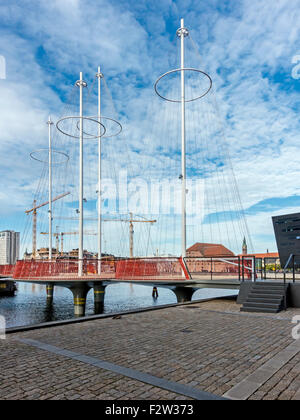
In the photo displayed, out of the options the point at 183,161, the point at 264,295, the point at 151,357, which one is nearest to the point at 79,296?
the point at 183,161

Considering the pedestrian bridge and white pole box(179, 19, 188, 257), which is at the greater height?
white pole box(179, 19, 188, 257)

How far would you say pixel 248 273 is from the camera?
57.4 feet

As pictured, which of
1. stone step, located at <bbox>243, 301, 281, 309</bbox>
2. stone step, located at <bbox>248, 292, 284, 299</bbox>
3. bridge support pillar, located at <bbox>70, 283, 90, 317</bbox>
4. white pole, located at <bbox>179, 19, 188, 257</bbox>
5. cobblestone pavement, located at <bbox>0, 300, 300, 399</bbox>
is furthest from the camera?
bridge support pillar, located at <bbox>70, 283, 90, 317</bbox>

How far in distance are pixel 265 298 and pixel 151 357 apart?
8.01m

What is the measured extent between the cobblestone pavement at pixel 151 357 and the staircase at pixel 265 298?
5.11 ft

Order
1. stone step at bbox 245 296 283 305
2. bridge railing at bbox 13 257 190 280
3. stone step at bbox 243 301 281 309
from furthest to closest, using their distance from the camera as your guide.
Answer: bridge railing at bbox 13 257 190 280
stone step at bbox 245 296 283 305
stone step at bbox 243 301 281 309

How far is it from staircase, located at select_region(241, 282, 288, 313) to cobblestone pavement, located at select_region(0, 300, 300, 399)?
5.11 feet

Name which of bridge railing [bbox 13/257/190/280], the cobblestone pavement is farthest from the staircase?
bridge railing [bbox 13/257/190/280]

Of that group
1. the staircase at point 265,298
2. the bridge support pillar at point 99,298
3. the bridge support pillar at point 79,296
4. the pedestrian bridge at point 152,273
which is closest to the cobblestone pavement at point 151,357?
the staircase at point 265,298

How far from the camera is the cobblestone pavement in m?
4.50

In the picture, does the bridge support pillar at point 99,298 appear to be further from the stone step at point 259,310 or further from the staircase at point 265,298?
the stone step at point 259,310

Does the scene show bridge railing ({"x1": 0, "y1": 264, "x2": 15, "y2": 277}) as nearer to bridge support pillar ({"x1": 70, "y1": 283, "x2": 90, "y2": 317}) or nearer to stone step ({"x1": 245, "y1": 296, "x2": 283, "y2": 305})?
bridge support pillar ({"x1": 70, "y1": 283, "x2": 90, "y2": 317})

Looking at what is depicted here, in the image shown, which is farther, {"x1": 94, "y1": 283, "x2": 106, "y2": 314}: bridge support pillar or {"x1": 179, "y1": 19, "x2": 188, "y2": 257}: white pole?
{"x1": 94, "y1": 283, "x2": 106, "y2": 314}: bridge support pillar
